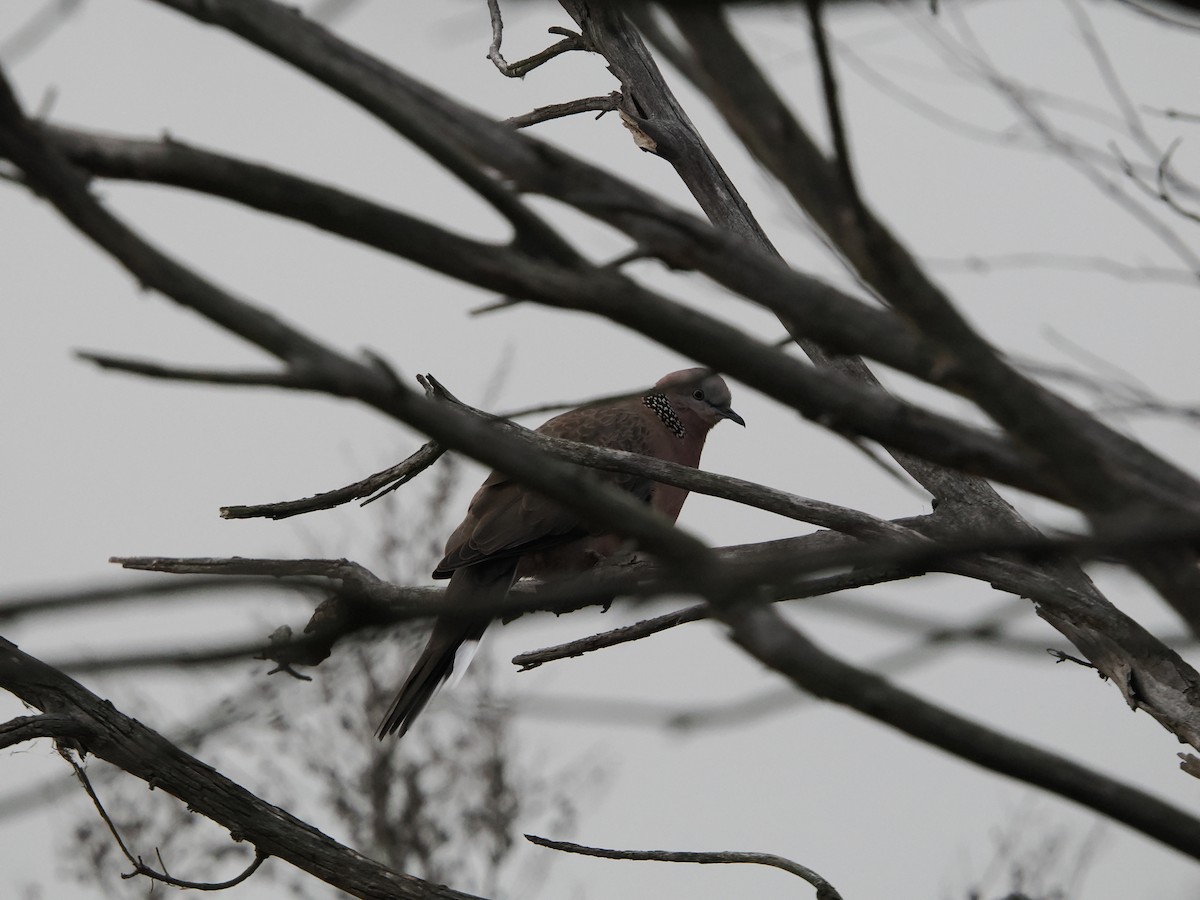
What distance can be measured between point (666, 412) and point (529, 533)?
112 cm

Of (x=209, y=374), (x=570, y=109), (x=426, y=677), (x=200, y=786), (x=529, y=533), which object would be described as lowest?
(x=209, y=374)

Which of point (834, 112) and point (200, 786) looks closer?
point (834, 112)

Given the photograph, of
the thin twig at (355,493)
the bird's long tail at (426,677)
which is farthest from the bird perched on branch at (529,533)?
the thin twig at (355,493)

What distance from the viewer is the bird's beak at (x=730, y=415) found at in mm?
5891

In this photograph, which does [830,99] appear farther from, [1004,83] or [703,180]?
[703,180]

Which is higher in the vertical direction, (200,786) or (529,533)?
(529,533)

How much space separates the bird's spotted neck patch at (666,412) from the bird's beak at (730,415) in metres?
0.24

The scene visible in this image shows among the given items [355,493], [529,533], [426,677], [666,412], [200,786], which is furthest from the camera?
[666,412]

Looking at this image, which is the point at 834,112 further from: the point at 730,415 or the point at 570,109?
the point at 730,415

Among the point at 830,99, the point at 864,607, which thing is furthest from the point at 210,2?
the point at 864,607

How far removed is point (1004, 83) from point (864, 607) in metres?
1.17

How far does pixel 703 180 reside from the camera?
3.90m

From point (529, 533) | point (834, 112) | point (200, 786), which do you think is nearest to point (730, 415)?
point (529, 533)

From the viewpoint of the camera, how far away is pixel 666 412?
224 inches
